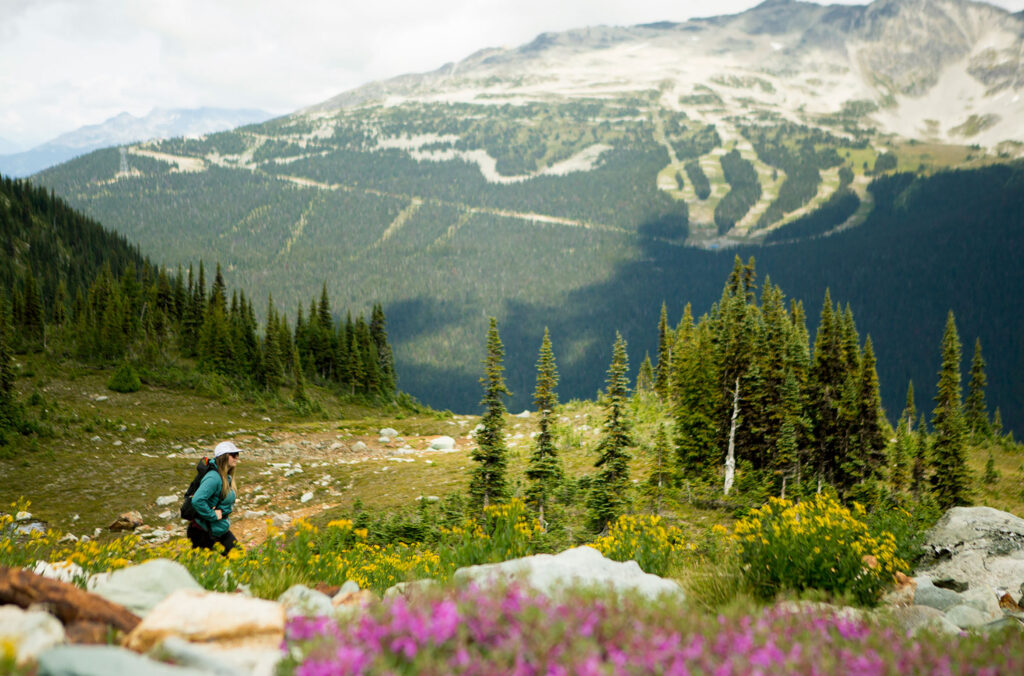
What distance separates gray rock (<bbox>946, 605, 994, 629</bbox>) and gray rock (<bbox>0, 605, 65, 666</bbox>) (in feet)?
23.9

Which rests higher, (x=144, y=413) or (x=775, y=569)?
(x=775, y=569)

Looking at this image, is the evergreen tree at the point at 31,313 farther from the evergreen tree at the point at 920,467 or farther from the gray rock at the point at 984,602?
the evergreen tree at the point at 920,467

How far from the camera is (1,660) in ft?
7.43

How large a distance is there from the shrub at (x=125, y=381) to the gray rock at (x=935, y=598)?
45.9 metres

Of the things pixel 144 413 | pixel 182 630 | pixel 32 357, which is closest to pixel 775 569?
pixel 182 630

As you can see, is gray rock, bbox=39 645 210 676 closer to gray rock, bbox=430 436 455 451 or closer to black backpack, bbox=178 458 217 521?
black backpack, bbox=178 458 217 521

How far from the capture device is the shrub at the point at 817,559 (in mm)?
5773

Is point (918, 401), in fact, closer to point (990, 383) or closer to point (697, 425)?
point (990, 383)

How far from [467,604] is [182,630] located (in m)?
1.91

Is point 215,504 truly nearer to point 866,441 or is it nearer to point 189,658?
point 189,658

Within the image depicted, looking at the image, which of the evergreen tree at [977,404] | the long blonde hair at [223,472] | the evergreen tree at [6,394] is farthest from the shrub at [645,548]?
the evergreen tree at [977,404]


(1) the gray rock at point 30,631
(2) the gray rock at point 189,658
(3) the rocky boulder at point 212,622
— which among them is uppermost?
(1) the gray rock at point 30,631

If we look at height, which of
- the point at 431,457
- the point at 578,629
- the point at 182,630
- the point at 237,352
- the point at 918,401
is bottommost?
the point at 918,401

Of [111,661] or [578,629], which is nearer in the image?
[111,661]
